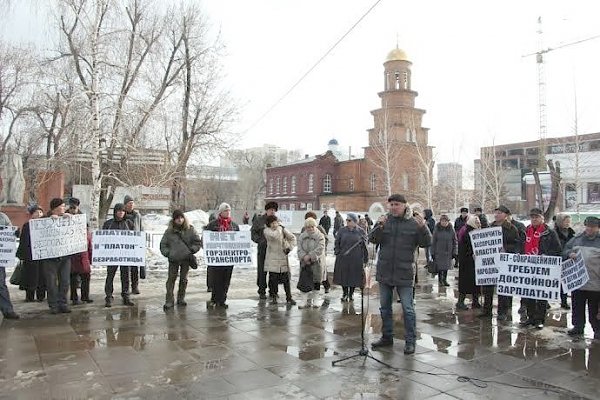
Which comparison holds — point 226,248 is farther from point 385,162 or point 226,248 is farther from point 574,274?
point 385,162

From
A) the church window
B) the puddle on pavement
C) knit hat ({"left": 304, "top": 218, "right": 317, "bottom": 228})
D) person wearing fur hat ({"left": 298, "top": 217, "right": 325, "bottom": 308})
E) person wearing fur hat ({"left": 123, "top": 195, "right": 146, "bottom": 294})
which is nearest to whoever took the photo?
the puddle on pavement

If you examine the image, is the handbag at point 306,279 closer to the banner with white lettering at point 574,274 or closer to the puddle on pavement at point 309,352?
the puddle on pavement at point 309,352

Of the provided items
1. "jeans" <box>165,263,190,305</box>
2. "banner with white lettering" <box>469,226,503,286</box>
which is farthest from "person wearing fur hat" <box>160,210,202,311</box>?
"banner with white lettering" <box>469,226,503,286</box>

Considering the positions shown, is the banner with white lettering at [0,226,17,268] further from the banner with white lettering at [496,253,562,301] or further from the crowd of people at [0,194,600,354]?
the banner with white lettering at [496,253,562,301]

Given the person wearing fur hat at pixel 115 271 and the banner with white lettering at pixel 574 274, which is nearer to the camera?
the banner with white lettering at pixel 574 274

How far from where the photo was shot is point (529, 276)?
7926mm

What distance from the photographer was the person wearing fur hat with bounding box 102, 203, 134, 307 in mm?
9320

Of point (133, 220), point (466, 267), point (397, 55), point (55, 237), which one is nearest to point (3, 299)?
point (55, 237)

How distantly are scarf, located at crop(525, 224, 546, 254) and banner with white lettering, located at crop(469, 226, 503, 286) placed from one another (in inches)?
29.1

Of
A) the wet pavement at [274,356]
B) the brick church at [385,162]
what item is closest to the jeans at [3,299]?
the wet pavement at [274,356]

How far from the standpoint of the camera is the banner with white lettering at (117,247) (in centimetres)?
952

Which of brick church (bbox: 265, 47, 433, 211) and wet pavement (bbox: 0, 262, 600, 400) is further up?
brick church (bbox: 265, 47, 433, 211)

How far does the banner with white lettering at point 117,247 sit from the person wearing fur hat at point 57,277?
75 cm

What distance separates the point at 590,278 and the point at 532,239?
1.97 m
